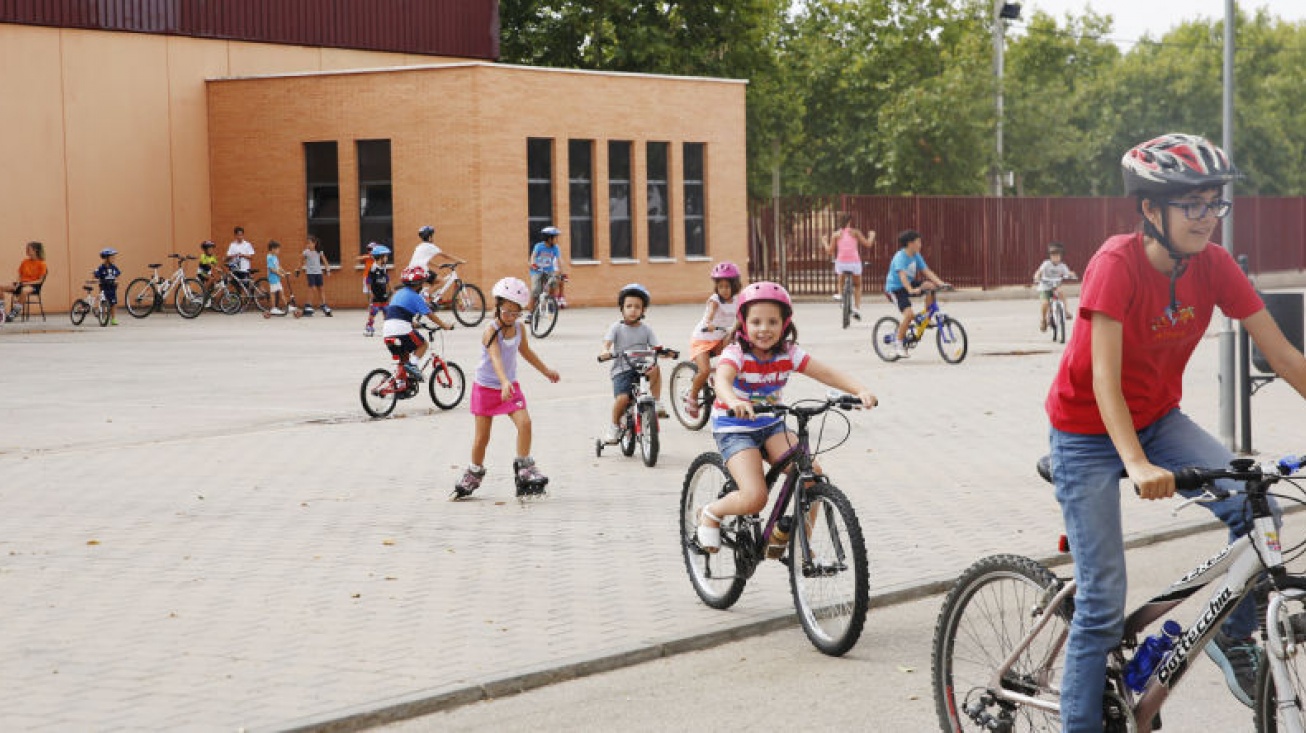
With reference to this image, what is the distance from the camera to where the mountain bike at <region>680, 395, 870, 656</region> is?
6637 millimetres

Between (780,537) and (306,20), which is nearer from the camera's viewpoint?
(780,537)

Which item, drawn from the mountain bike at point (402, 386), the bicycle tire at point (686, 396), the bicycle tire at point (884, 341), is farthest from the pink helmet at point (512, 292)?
the bicycle tire at point (884, 341)

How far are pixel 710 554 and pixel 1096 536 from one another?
3182 millimetres

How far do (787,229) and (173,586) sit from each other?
34.1 meters

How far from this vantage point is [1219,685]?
6.18 metres

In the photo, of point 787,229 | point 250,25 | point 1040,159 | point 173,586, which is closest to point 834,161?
point 1040,159

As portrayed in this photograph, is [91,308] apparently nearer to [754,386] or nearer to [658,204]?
[658,204]

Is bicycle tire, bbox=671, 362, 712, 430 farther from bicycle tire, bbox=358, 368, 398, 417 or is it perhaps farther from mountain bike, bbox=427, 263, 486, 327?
mountain bike, bbox=427, 263, 486, 327

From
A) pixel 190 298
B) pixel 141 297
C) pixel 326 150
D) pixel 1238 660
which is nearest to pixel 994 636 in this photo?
pixel 1238 660

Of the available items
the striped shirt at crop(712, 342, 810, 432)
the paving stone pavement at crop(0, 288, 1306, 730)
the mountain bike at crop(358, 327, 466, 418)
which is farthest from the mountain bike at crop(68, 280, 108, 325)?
the striped shirt at crop(712, 342, 810, 432)

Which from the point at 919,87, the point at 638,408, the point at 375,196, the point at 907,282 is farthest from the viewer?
the point at 919,87

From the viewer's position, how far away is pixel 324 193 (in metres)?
38.0

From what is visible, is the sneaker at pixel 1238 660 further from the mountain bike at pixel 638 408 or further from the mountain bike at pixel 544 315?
the mountain bike at pixel 544 315

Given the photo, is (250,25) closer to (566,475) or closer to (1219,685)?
(566,475)
